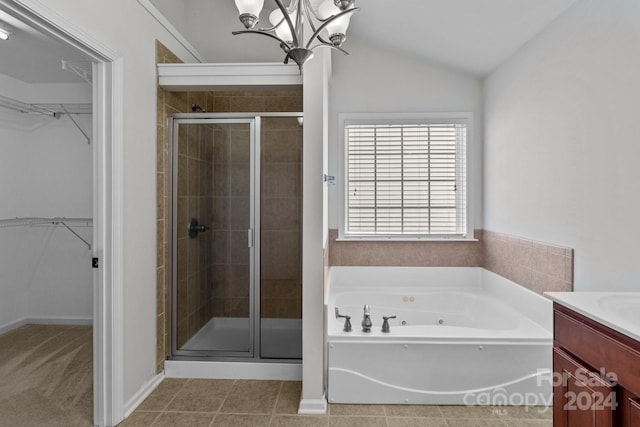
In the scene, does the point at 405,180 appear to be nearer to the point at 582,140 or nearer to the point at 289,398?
the point at 582,140

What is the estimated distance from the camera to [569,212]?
2219mm

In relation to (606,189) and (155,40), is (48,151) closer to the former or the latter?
(155,40)

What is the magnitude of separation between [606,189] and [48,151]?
4554mm

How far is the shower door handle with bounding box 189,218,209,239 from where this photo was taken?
2750 millimetres

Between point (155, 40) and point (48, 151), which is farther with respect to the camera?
point (48, 151)

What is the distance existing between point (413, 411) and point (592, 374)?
1.14 meters

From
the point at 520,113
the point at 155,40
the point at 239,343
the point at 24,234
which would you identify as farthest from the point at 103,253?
the point at 520,113

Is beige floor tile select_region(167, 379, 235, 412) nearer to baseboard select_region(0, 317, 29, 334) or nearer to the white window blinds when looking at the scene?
the white window blinds

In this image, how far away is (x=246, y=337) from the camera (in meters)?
2.70

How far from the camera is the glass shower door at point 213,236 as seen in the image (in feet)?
8.84

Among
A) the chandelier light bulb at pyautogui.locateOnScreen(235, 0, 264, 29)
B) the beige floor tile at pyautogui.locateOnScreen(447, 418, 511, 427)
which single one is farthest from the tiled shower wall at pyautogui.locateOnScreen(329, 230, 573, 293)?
the chandelier light bulb at pyautogui.locateOnScreen(235, 0, 264, 29)

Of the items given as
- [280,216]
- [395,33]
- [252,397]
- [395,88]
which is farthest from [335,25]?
[252,397]

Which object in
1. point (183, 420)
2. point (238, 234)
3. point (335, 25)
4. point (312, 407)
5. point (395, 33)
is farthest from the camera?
point (395, 33)

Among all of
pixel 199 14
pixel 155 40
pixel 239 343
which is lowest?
pixel 239 343
